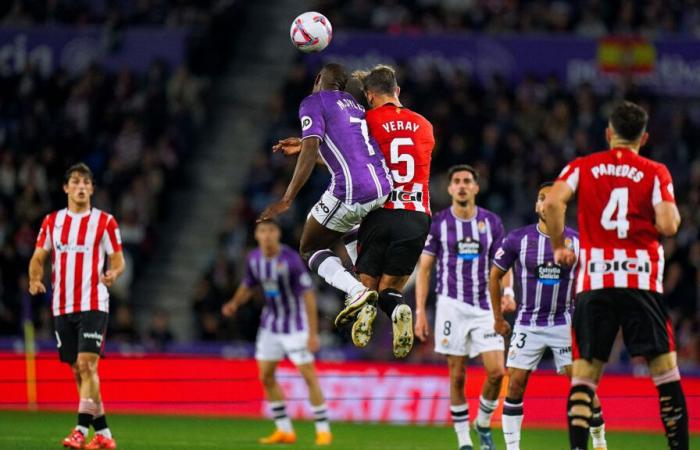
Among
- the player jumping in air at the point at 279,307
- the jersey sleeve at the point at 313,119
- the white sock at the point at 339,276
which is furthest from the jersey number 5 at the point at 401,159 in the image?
the player jumping in air at the point at 279,307

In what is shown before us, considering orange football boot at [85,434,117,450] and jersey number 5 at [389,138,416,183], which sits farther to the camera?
orange football boot at [85,434,117,450]

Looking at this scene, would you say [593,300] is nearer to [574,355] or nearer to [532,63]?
[574,355]

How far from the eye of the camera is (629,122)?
9.45 metres

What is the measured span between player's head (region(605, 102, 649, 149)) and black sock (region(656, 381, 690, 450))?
171 centimetres

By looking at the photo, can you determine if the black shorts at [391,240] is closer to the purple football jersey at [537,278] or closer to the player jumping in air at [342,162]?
the player jumping in air at [342,162]

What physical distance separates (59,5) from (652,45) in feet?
35.5

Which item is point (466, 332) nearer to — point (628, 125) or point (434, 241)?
point (434, 241)

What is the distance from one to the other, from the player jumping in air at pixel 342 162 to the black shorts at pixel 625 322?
6.33 feet

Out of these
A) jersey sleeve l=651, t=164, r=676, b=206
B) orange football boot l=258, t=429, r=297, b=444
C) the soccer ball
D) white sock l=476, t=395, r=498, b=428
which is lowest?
orange football boot l=258, t=429, r=297, b=444

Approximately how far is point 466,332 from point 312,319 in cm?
322

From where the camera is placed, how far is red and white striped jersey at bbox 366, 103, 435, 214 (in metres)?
11.0

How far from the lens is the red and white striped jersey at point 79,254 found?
12.6m

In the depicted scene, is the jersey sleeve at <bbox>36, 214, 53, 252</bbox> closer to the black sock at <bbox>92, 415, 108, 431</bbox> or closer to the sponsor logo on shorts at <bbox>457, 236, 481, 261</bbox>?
the black sock at <bbox>92, 415, 108, 431</bbox>

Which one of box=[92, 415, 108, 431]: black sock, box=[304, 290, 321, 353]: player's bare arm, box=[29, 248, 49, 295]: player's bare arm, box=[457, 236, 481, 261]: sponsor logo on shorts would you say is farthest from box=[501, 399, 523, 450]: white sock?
box=[29, 248, 49, 295]: player's bare arm
